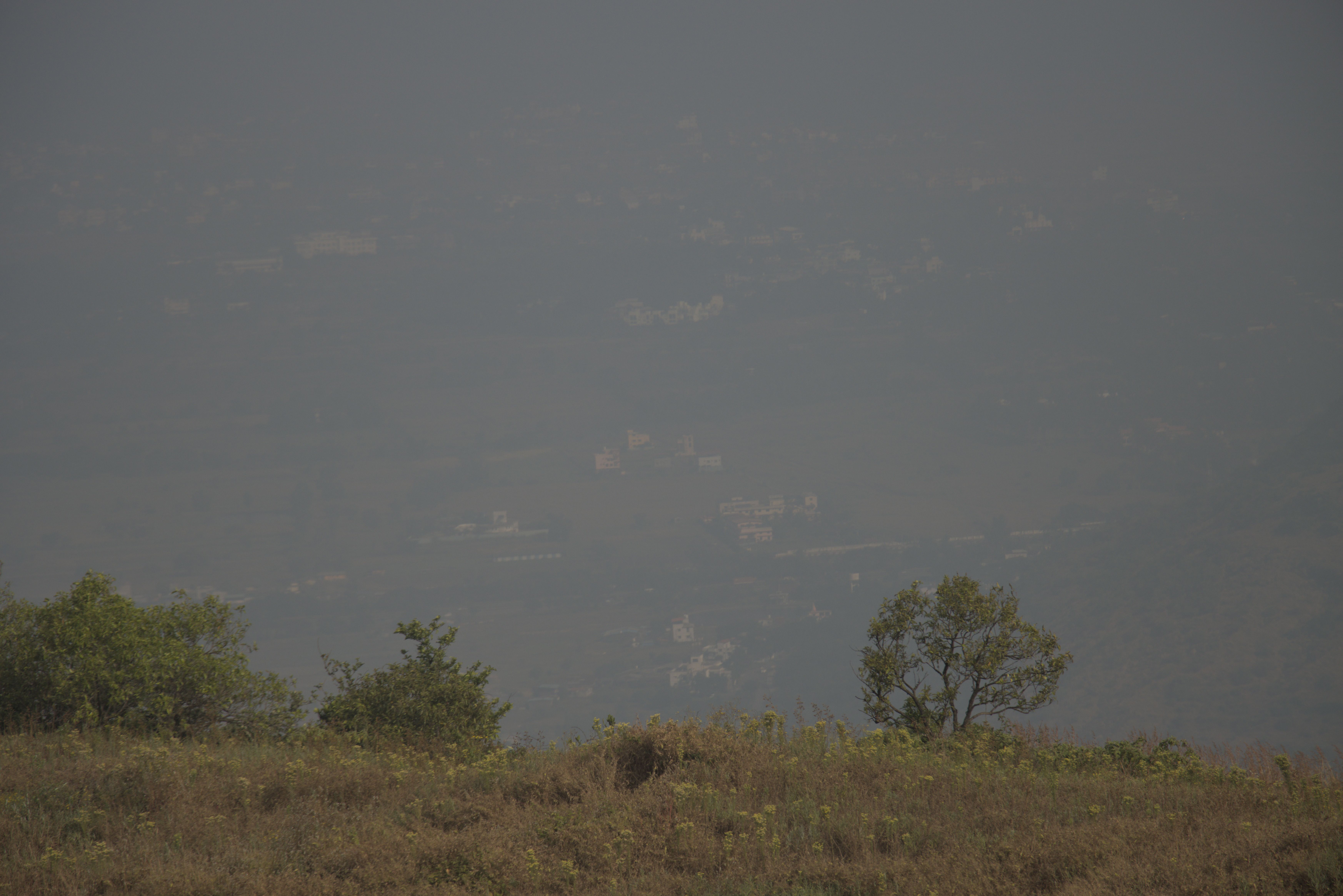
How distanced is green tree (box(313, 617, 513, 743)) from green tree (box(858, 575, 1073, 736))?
316 inches

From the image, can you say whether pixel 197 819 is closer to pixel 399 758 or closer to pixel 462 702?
pixel 399 758

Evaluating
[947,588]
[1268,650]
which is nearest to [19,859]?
[947,588]

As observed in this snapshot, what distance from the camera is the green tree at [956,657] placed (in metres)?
14.5

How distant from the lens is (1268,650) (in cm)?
17238

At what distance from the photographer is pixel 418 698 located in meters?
16.3

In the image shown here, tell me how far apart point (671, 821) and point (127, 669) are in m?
11.9

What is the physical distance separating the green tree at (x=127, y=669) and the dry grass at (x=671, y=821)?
138 inches

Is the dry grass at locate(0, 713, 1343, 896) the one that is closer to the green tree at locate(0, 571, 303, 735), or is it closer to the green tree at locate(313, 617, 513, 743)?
the green tree at locate(0, 571, 303, 735)

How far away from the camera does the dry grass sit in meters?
6.15

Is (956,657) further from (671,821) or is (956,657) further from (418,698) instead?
(418,698)

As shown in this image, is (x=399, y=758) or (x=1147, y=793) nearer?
(x=1147, y=793)

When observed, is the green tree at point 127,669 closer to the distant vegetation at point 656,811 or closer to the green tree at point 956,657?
the distant vegetation at point 656,811

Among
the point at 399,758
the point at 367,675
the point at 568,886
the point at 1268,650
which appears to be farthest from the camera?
the point at 1268,650

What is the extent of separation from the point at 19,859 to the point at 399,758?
3.66 m
